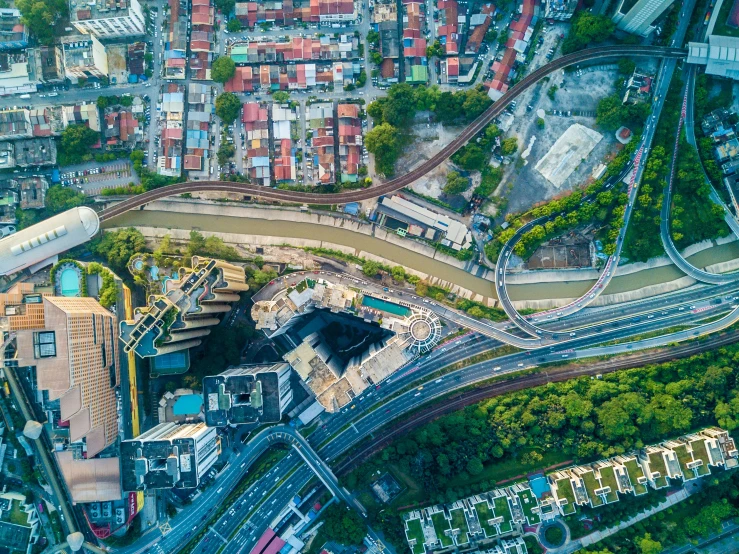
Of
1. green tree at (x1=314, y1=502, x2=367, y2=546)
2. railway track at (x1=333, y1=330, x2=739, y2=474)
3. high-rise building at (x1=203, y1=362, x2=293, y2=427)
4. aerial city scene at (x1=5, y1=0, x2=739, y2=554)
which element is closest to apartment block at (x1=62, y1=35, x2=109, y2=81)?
aerial city scene at (x1=5, y1=0, x2=739, y2=554)

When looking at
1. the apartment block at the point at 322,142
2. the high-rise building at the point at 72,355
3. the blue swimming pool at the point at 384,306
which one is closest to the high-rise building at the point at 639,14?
the apartment block at the point at 322,142

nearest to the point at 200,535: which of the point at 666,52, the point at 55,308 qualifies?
the point at 55,308

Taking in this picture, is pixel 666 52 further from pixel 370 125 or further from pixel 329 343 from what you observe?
pixel 329 343

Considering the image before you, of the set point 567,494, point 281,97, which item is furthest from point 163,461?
point 281,97

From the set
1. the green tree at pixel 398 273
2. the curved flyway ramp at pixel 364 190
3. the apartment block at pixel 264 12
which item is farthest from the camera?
the apartment block at pixel 264 12

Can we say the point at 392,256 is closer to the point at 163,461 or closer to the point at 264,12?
the point at 163,461

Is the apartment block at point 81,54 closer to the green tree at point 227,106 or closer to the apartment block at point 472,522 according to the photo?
the green tree at point 227,106
